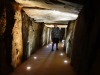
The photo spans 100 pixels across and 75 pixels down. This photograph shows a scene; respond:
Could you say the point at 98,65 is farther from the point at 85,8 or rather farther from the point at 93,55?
the point at 85,8

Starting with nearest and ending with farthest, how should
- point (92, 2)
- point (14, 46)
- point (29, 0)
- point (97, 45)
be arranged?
point (97, 45), point (92, 2), point (29, 0), point (14, 46)

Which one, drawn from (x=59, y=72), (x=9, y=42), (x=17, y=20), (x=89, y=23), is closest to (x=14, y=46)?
(x=9, y=42)

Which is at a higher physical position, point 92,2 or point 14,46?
point 92,2

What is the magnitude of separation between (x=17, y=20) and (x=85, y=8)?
2500mm

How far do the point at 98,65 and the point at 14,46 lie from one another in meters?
3.31

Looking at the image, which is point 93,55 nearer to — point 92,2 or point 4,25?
point 92,2

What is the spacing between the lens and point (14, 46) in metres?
5.96

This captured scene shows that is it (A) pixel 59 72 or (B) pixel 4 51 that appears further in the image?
(A) pixel 59 72

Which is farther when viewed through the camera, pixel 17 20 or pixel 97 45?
pixel 17 20

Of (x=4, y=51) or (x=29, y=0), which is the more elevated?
(x=29, y=0)

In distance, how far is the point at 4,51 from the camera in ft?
16.8

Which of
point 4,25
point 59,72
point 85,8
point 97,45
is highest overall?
point 85,8

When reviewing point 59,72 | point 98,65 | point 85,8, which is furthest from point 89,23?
point 59,72

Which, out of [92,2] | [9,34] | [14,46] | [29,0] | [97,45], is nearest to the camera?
[97,45]
